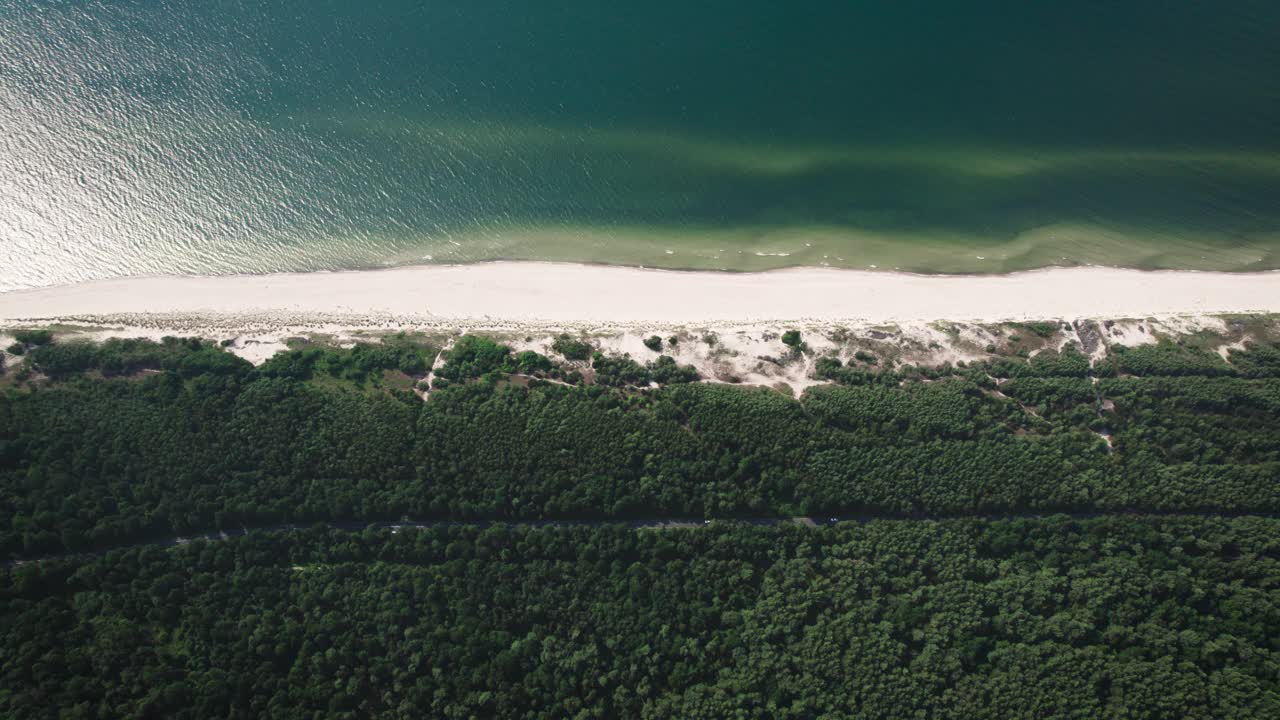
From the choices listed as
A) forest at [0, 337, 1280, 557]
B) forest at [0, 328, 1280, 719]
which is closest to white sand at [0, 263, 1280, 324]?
→ forest at [0, 328, 1280, 719]

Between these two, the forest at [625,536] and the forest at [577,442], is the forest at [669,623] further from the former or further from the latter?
the forest at [577,442]

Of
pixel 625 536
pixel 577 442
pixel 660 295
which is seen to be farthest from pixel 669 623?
pixel 660 295

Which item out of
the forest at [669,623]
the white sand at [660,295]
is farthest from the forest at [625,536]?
the white sand at [660,295]

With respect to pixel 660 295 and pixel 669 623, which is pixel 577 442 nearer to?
pixel 669 623

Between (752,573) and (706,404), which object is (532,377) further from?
(752,573)

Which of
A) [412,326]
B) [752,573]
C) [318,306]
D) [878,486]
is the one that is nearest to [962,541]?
[878,486]

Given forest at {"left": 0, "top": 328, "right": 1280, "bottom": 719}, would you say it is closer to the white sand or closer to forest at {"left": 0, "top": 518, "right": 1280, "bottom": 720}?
forest at {"left": 0, "top": 518, "right": 1280, "bottom": 720}
